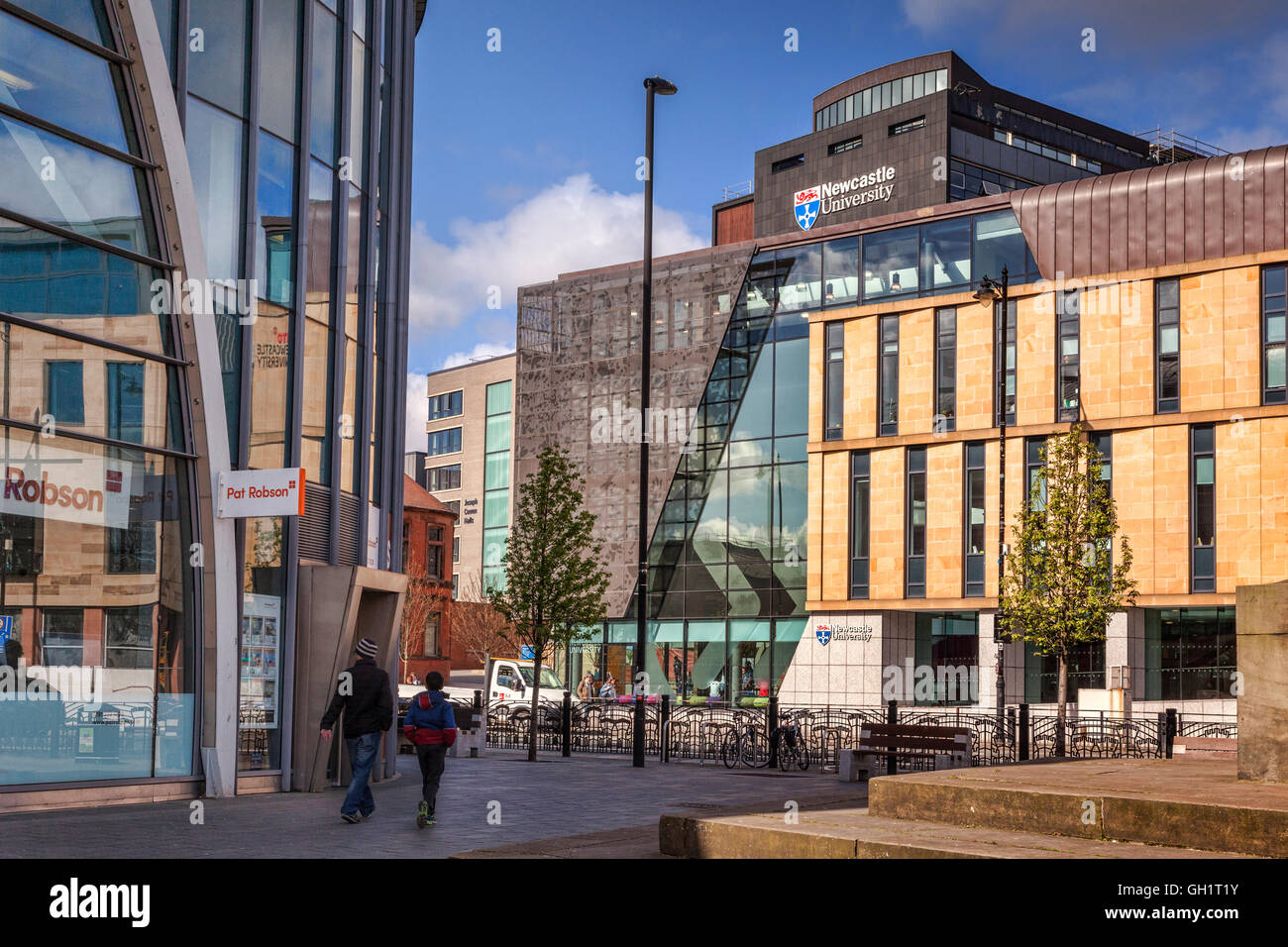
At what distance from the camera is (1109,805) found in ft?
30.1

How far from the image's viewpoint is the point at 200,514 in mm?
17203

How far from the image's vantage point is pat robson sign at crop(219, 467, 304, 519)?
54.0 feet

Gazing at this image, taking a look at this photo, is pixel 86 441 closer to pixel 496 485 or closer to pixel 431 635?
pixel 496 485

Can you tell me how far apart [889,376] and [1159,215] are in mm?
9874

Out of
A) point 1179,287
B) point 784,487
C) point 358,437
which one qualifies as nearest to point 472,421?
point 784,487

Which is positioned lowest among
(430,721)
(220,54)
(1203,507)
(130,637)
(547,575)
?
(430,721)

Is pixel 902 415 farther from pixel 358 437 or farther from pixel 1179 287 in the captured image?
pixel 358 437

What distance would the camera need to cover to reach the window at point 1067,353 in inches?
1746

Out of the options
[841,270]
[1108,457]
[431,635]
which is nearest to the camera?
[1108,457]

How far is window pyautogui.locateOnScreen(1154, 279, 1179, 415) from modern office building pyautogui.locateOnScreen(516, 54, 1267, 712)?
7 centimetres

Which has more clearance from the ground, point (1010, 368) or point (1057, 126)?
point (1057, 126)

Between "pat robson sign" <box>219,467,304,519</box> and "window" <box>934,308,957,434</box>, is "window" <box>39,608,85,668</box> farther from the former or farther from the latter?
"window" <box>934,308,957,434</box>

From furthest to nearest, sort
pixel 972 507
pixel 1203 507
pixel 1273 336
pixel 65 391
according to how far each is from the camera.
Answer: pixel 972 507
pixel 1203 507
pixel 1273 336
pixel 65 391

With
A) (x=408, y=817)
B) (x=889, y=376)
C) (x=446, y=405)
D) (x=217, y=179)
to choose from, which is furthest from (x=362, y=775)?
(x=446, y=405)
